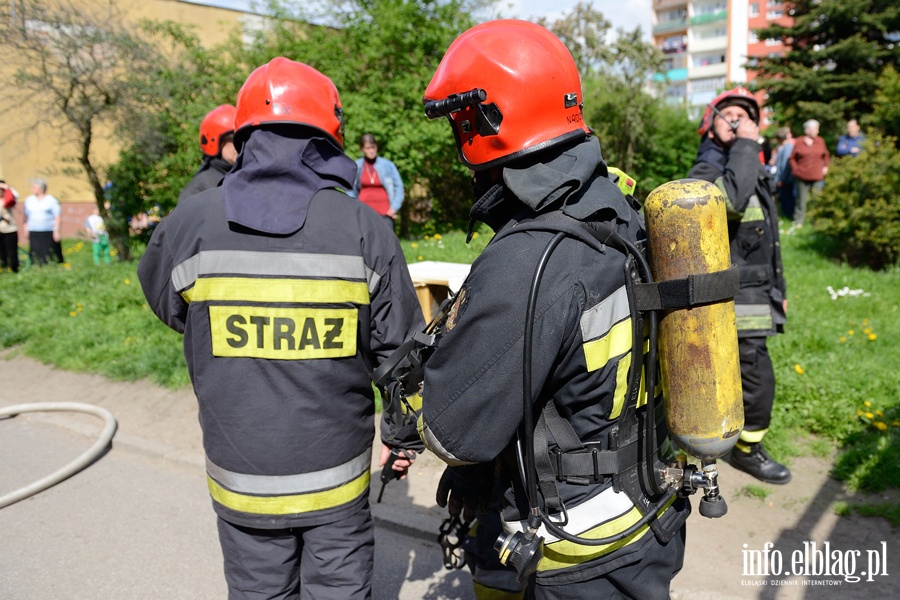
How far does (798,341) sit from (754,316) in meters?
1.64

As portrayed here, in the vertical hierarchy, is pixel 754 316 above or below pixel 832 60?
below

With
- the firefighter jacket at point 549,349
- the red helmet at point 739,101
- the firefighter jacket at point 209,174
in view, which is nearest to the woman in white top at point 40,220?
the firefighter jacket at point 209,174

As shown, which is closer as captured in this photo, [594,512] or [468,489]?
[594,512]

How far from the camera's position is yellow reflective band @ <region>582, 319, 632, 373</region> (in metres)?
1.69

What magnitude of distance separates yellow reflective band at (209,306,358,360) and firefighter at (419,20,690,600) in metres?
0.61

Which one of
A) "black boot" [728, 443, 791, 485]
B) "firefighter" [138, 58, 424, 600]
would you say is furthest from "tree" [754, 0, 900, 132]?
"firefighter" [138, 58, 424, 600]

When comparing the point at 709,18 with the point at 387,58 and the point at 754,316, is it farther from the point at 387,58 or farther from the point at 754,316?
the point at 754,316

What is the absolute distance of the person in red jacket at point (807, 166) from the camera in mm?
11055

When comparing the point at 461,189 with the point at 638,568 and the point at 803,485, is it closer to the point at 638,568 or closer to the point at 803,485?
the point at 803,485

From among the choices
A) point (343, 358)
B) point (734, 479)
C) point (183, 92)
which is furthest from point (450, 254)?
point (183, 92)

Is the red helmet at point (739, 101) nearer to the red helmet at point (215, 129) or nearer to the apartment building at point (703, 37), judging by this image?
the red helmet at point (215, 129)

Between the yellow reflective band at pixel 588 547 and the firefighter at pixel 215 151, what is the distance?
391cm

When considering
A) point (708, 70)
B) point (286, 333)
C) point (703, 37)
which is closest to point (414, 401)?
point (286, 333)

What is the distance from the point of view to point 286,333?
225 centimetres
